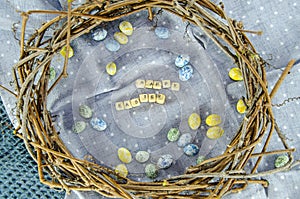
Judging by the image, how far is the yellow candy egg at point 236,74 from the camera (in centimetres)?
106

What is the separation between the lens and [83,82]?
3.52 ft

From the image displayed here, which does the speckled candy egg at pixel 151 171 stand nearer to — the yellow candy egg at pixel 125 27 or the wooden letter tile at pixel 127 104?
the wooden letter tile at pixel 127 104

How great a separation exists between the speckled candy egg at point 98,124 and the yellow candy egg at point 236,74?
0.29 meters

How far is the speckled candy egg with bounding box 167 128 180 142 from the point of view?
106 centimetres

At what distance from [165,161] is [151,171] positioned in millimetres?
36

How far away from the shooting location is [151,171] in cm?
105

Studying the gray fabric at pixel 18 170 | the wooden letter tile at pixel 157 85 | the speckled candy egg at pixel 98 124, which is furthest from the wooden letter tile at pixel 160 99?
the gray fabric at pixel 18 170

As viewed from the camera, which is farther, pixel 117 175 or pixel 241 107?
pixel 241 107

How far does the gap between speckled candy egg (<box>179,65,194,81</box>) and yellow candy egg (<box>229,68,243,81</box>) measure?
85mm

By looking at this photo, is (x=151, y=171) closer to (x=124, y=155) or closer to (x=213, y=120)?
(x=124, y=155)

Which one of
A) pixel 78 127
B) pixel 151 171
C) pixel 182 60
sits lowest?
pixel 151 171

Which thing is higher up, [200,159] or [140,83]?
[140,83]

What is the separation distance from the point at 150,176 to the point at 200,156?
0.38 feet

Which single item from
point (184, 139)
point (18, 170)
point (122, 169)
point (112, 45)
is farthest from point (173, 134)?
point (18, 170)
